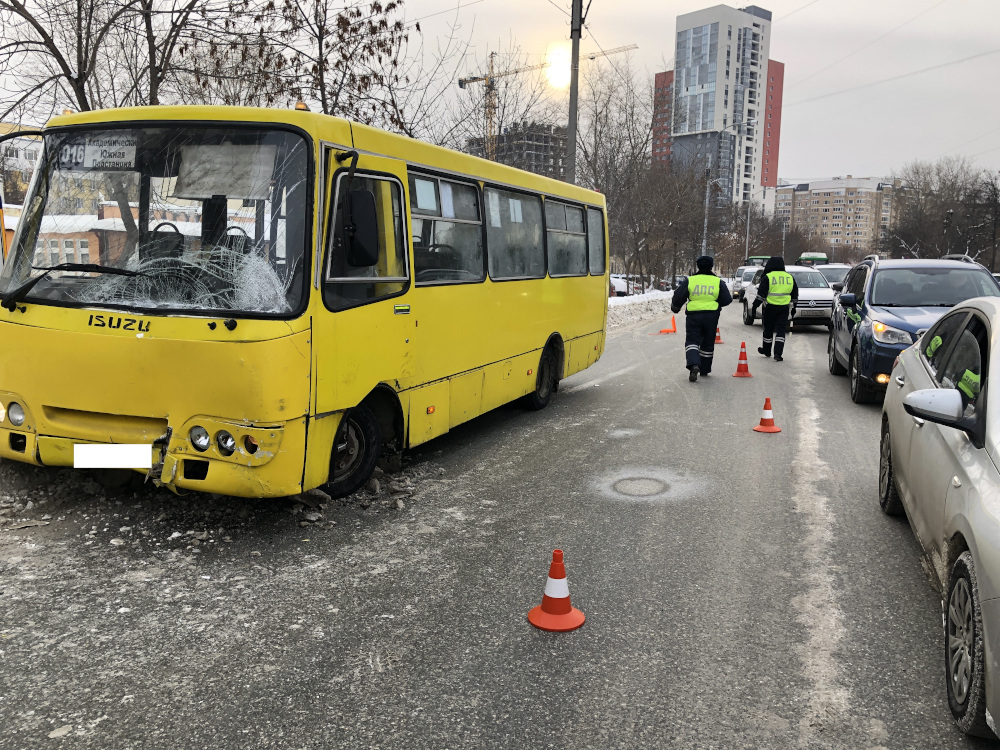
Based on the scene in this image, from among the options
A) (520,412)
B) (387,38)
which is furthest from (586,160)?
(520,412)

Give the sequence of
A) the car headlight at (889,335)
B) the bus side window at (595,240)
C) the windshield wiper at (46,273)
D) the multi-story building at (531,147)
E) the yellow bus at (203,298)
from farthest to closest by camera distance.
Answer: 1. the multi-story building at (531,147)
2. the bus side window at (595,240)
3. the car headlight at (889,335)
4. the windshield wiper at (46,273)
5. the yellow bus at (203,298)

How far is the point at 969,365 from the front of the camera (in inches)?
167

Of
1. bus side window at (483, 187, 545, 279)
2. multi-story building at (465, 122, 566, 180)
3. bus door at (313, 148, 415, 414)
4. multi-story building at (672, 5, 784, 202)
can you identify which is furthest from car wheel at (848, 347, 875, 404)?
multi-story building at (672, 5, 784, 202)

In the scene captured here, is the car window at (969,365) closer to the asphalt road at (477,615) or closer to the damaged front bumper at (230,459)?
the asphalt road at (477,615)

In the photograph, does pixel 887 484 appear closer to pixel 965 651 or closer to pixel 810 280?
pixel 965 651

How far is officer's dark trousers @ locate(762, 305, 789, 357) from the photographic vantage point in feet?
48.8

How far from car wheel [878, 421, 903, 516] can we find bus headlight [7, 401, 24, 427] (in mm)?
5667

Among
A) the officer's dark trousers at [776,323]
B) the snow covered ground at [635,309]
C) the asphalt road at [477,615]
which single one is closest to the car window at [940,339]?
the asphalt road at [477,615]

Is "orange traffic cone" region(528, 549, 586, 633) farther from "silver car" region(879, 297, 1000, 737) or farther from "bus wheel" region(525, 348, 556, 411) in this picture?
"bus wheel" region(525, 348, 556, 411)

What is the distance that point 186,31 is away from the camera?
12000 mm

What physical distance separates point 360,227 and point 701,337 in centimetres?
800

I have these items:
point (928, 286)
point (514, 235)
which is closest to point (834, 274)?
point (928, 286)

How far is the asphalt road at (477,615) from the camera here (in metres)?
3.22

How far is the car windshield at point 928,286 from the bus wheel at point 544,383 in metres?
4.23
